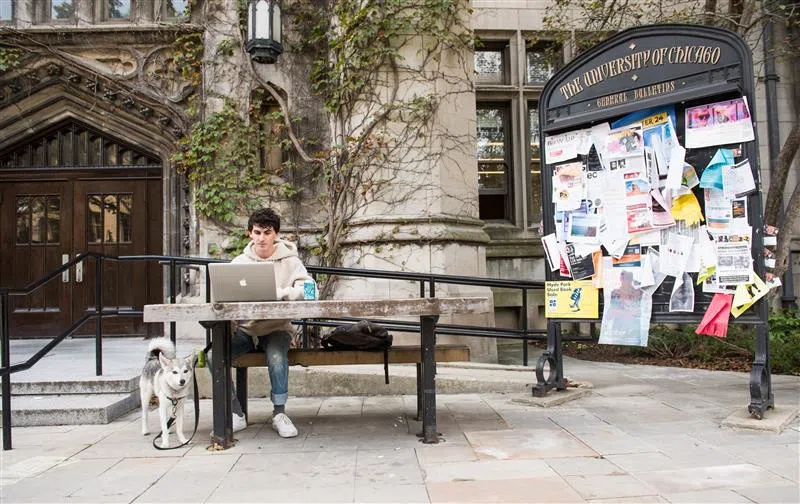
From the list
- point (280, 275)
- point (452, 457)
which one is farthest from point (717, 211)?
point (280, 275)

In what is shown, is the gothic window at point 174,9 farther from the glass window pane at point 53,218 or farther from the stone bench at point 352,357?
the stone bench at point 352,357

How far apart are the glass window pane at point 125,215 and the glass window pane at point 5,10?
2.95m

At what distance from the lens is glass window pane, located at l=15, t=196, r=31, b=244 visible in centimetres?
920

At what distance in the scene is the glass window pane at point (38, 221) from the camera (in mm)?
9203

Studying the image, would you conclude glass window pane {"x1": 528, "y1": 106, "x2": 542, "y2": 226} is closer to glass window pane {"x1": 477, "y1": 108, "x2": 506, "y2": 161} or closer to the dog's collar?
glass window pane {"x1": 477, "y1": 108, "x2": 506, "y2": 161}

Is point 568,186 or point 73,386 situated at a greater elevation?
point 568,186

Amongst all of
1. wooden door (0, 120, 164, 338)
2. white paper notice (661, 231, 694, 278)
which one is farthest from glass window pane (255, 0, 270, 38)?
white paper notice (661, 231, 694, 278)

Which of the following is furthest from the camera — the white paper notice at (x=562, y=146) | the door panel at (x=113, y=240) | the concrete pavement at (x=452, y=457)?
the door panel at (x=113, y=240)

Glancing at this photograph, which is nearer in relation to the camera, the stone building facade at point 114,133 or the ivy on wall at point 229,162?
the ivy on wall at point 229,162

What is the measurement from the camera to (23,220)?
9211 millimetres

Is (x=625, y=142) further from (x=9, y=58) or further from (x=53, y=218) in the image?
(x=9, y=58)

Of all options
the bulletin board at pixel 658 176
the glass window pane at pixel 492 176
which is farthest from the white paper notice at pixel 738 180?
the glass window pane at pixel 492 176

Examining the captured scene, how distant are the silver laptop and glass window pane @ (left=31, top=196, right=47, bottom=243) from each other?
645 cm

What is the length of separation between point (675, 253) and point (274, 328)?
3138 mm
